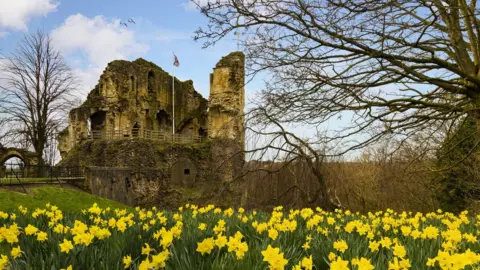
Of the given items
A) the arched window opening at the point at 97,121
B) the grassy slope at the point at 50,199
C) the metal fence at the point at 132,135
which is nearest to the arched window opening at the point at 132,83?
the arched window opening at the point at 97,121

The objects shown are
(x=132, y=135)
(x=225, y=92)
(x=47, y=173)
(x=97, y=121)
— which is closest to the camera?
(x=47, y=173)

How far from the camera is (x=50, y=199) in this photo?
54.7 ft

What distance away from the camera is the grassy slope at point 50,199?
47.6ft

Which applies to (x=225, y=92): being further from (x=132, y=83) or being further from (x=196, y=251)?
(x=196, y=251)

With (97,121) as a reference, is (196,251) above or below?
below

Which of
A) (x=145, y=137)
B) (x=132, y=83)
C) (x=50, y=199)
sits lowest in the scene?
(x=50, y=199)

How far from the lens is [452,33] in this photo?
27.7ft

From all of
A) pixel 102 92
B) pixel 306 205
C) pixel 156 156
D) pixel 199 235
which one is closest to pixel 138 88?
pixel 102 92

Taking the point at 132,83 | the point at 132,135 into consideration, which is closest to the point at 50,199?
the point at 132,135

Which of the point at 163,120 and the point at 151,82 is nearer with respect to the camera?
the point at 151,82

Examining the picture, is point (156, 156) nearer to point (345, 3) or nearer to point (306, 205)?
point (306, 205)

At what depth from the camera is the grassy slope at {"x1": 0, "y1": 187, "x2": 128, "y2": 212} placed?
47.6 feet

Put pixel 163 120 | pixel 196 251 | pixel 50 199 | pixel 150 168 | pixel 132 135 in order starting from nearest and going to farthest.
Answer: pixel 196 251 → pixel 50 199 → pixel 150 168 → pixel 132 135 → pixel 163 120

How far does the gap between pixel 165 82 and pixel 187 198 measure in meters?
14.4
